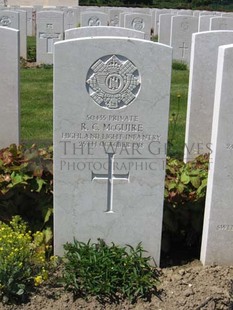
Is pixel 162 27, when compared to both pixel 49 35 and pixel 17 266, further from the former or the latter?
pixel 17 266

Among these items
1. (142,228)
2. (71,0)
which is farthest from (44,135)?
(71,0)

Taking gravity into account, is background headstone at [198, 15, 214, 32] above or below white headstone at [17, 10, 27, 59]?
above

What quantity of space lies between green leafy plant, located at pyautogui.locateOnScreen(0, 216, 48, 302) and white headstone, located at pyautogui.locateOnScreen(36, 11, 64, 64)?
436 inches

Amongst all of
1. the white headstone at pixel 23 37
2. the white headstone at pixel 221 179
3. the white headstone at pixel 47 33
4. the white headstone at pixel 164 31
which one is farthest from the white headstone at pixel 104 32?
the white headstone at pixel 164 31

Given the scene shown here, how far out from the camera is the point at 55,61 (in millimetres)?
3660

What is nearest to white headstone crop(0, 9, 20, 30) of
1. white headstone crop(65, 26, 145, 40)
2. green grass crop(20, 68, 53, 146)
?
green grass crop(20, 68, 53, 146)

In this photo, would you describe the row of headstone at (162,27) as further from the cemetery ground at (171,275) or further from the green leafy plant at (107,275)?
the green leafy plant at (107,275)

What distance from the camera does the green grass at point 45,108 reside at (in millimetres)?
7039

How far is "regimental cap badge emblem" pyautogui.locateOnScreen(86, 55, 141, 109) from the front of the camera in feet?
12.2

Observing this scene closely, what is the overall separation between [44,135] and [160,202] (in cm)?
378

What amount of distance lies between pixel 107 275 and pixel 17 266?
23.5 inches

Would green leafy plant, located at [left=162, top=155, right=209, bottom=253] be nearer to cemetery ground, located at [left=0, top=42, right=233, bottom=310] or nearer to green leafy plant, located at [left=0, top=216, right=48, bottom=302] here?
cemetery ground, located at [left=0, top=42, right=233, bottom=310]

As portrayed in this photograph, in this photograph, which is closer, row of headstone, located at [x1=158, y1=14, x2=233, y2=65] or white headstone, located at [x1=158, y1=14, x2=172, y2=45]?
row of headstone, located at [x1=158, y1=14, x2=233, y2=65]

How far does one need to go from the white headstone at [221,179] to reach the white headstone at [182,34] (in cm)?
1032
